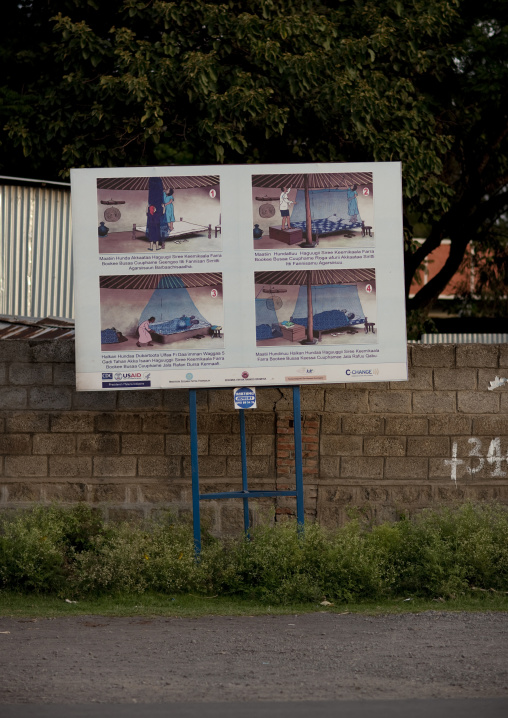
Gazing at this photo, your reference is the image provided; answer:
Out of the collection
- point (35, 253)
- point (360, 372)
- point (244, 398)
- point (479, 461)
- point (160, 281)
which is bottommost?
point (479, 461)

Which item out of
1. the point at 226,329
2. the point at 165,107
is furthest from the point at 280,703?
the point at 165,107

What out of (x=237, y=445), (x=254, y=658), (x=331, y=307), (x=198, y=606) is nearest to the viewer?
(x=254, y=658)

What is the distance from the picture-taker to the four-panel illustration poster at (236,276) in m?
7.81

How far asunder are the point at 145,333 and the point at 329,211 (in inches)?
70.3

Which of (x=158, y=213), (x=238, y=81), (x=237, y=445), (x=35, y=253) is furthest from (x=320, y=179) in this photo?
(x=35, y=253)

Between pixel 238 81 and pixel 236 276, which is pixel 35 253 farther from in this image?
pixel 236 276

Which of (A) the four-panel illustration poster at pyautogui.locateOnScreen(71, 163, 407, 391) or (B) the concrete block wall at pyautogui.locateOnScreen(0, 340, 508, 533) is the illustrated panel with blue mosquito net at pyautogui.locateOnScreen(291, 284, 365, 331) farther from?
(B) the concrete block wall at pyautogui.locateOnScreen(0, 340, 508, 533)

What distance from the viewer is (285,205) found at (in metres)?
7.94

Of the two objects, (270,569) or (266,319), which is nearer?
(270,569)

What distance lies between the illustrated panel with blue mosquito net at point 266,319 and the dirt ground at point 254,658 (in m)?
2.23

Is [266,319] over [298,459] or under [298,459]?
over

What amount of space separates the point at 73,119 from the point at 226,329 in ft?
17.2

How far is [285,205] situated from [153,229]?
1.08 meters

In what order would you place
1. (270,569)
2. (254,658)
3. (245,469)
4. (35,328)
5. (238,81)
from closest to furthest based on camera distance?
(254,658), (270,569), (245,469), (35,328), (238,81)
